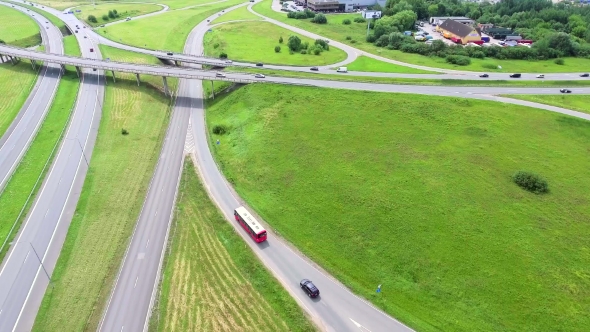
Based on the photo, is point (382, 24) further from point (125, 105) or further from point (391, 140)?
point (125, 105)

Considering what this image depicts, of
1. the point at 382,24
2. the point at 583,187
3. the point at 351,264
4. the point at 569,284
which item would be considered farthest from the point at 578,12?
the point at 351,264

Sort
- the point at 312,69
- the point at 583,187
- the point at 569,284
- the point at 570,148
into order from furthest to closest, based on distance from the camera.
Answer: the point at 312,69 → the point at 570,148 → the point at 583,187 → the point at 569,284

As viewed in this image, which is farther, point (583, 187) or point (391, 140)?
point (391, 140)

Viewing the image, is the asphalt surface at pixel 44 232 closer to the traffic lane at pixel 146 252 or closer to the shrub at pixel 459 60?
the traffic lane at pixel 146 252

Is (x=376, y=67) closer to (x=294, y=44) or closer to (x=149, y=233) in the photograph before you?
(x=294, y=44)

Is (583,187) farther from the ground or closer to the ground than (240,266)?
farther from the ground

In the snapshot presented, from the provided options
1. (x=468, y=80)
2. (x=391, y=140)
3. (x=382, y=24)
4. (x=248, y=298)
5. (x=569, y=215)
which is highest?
(x=382, y=24)

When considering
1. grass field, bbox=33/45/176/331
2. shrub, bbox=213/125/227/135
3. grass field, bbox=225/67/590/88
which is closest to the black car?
grass field, bbox=33/45/176/331
